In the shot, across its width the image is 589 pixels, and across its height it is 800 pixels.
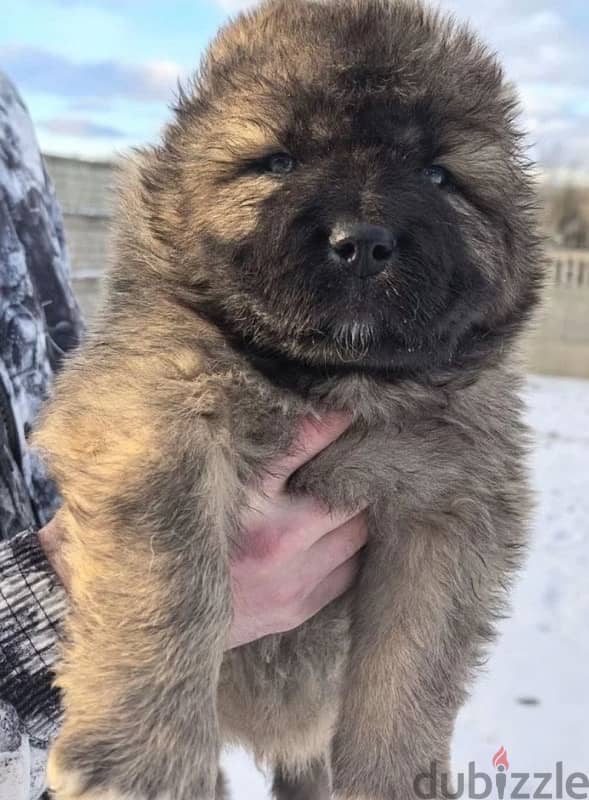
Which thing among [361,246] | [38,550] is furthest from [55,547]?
[361,246]

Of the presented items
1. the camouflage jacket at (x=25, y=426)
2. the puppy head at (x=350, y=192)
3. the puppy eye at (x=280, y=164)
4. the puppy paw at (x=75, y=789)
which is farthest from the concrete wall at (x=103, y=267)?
the puppy paw at (x=75, y=789)

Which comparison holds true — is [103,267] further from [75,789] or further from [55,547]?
[75,789]

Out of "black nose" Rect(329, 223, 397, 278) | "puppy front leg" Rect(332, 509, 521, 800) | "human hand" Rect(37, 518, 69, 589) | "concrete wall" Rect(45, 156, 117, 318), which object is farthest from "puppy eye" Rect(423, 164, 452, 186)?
"concrete wall" Rect(45, 156, 117, 318)

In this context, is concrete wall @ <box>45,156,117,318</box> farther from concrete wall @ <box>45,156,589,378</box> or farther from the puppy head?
the puppy head

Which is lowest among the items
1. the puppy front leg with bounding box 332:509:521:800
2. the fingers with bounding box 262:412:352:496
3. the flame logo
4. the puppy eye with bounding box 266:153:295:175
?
the flame logo

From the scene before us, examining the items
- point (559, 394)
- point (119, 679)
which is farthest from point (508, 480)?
point (559, 394)

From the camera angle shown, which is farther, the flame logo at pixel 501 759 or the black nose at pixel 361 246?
the flame logo at pixel 501 759

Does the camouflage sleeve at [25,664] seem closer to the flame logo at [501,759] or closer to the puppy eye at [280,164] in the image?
the puppy eye at [280,164]
